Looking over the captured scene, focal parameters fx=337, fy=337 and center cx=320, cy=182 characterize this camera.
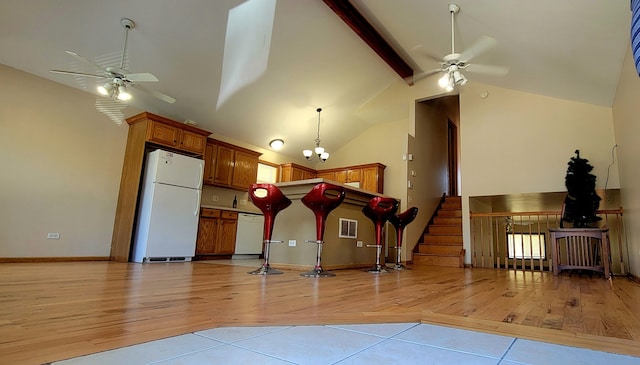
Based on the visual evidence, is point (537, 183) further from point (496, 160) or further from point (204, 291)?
point (204, 291)

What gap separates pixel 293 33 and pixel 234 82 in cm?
135

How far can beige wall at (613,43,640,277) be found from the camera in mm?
3655

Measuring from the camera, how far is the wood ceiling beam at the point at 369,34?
16.7 ft

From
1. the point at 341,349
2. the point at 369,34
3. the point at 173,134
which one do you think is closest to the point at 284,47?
the point at 369,34

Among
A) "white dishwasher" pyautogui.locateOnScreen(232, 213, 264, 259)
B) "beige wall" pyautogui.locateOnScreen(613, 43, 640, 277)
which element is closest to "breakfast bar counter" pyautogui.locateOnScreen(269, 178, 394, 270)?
"white dishwasher" pyautogui.locateOnScreen(232, 213, 264, 259)

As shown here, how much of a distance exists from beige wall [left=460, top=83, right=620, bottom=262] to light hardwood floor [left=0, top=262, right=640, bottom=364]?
344cm

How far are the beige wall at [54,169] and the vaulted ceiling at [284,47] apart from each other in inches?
13.3

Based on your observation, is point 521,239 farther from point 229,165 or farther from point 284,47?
point 229,165

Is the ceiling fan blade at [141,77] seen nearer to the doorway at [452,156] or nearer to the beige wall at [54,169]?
the beige wall at [54,169]

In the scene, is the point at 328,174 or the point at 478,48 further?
the point at 328,174

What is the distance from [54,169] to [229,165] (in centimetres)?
277

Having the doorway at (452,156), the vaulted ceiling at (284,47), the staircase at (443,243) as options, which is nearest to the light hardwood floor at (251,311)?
the vaulted ceiling at (284,47)

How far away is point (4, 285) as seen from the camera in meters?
2.30

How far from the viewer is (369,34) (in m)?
5.74
